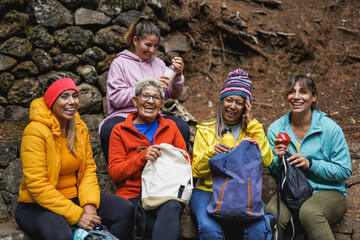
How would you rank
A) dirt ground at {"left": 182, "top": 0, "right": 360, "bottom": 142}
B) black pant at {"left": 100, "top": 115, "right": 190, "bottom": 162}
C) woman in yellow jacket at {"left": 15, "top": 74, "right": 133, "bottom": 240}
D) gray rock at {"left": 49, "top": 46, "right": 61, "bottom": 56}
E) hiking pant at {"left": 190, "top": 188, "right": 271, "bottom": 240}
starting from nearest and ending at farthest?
woman in yellow jacket at {"left": 15, "top": 74, "right": 133, "bottom": 240}
hiking pant at {"left": 190, "top": 188, "right": 271, "bottom": 240}
black pant at {"left": 100, "top": 115, "right": 190, "bottom": 162}
gray rock at {"left": 49, "top": 46, "right": 61, "bottom": 56}
dirt ground at {"left": 182, "top": 0, "right": 360, "bottom": 142}

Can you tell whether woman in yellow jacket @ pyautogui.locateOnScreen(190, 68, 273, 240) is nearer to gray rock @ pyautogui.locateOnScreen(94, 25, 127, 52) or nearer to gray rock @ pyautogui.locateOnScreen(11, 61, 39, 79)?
gray rock @ pyautogui.locateOnScreen(94, 25, 127, 52)

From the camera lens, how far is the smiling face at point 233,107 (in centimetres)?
330

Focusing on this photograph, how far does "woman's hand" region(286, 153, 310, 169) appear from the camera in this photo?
3094 millimetres

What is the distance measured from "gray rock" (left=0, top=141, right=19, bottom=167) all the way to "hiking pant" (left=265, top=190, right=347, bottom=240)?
276cm

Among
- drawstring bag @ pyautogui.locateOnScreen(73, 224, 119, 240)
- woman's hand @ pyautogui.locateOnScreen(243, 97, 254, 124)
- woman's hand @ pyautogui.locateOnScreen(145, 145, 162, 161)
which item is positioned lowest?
drawstring bag @ pyautogui.locateOnScreen(73, 224, 119, 240)

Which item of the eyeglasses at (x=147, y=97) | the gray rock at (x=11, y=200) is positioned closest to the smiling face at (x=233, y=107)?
the eyeglasses at (x=147, y=97)

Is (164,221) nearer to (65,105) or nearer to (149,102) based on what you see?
(149,102)

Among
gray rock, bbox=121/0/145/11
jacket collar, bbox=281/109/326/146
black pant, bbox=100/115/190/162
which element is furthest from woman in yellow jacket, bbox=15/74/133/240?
gray rock, bbox=121/0/145/11

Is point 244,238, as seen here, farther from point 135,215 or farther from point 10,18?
point 10,18

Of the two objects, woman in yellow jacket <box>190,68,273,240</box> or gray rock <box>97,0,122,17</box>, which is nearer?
woman in yellow jacket <box>190,68,273,240</box>

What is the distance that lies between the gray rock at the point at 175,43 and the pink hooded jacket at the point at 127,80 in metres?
1.57

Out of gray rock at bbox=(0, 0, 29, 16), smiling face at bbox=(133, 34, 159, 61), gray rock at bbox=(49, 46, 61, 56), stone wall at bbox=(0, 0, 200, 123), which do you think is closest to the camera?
smiling face at bbox=(133, 34, 159, 61)

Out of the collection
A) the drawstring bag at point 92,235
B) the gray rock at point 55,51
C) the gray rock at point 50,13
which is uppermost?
the gray rock at point 50,13

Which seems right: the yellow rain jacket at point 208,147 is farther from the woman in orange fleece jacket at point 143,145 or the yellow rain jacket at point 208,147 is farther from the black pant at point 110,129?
the black pant at point 110,129
